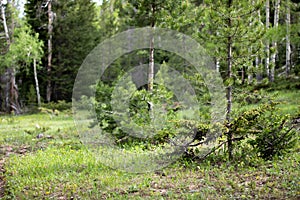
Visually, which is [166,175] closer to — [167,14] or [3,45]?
[167,14]

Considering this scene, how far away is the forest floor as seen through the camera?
22.2 feet

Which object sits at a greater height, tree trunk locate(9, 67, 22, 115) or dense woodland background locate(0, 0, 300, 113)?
dense woodland background locate(0, 0, 300, 113)

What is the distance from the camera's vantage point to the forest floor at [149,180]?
678 cm

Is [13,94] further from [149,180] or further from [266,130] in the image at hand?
[266,130]

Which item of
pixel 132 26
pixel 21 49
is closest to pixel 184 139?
pixel 132 26

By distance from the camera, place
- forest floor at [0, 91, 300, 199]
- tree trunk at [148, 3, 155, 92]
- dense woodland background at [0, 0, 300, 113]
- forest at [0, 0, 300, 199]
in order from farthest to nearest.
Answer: tree trunk at [148, 3, 155, 92] → dense woodland background at [0, 0, 300, 113] → forest at [0, 0, 300, 199] → forest floor at [0, 91, 300, 199]

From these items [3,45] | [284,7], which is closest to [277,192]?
[284,7]

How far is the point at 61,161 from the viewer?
10.2 meters

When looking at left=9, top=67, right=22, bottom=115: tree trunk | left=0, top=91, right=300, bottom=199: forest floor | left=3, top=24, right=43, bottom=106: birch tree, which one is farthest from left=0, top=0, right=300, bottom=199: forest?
left=9, top=67, right=22, bottom=115: tree trunk

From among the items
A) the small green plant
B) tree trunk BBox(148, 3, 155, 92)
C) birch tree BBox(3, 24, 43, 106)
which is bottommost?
the small green plant

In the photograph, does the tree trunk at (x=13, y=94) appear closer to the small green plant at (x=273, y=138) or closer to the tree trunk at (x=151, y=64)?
the tree trunk at (x=151, y=64)

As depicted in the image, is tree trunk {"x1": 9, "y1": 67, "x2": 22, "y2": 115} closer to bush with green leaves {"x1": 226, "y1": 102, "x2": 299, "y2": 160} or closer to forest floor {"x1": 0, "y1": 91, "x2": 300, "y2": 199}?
forest floor {"x1": 0, "y1": 91, "x2": 300, "y2": 199}

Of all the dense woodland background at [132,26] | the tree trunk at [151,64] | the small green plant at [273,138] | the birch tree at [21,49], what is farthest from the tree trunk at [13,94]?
the small green plant at [273,138]

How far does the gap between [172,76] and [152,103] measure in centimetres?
992
